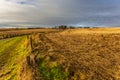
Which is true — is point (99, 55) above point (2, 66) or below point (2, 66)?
above

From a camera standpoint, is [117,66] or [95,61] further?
[95,61]

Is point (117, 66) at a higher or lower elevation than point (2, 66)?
higher

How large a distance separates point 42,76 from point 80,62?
2.80 metres

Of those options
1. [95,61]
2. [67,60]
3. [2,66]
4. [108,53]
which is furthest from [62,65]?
[2,66]

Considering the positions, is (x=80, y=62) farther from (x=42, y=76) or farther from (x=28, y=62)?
(x=28, y=62)

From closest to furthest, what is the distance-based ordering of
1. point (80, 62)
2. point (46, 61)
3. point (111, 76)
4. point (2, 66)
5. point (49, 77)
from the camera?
point (111, 76), point (49, 77), point (80, 62), point (46, 61), point (2, 66)

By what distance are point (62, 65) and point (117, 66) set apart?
10.7 feet

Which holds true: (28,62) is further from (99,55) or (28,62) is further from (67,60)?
(99,55)

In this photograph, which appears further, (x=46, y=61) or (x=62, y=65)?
(x=46, y=61)

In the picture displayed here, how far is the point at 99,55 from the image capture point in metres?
19.1

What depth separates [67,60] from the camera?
57.8 ft

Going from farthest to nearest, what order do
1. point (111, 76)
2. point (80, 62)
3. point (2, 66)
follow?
point (2, 66) < point (80, 62) < point (111, 76)

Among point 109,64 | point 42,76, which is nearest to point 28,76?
point 42,76

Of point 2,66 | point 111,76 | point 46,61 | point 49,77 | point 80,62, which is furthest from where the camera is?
point 2,66
